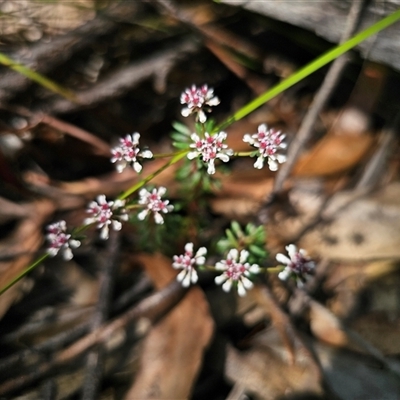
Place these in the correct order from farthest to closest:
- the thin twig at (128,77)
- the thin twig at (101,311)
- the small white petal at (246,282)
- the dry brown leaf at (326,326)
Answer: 1. the thin twig at (128,77)
2. the dry brown leaf at (326,326)
3. the thin twig at (101,311)
4. the small white petal at (246,282)

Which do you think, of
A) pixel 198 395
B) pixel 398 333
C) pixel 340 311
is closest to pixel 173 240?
pixel 198 395

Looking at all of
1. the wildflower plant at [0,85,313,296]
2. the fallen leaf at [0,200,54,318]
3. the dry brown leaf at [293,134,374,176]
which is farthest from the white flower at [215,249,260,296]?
the fallen leaf at [0,200,54,318]

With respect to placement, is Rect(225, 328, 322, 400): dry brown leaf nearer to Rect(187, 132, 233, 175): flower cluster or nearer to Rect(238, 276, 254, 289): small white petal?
Rect(238, 276, 254, 289): small white petal

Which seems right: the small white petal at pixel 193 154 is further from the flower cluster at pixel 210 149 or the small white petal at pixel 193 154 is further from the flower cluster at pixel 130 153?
the flower cluster at pixel 130 153

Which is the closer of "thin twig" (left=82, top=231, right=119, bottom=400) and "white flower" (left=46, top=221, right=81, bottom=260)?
"white flower" (left=46, top=221, right=81, bottom=260)

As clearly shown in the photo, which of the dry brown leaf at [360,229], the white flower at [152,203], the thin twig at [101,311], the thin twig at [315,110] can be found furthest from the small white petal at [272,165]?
the thin twig at [101,311]
